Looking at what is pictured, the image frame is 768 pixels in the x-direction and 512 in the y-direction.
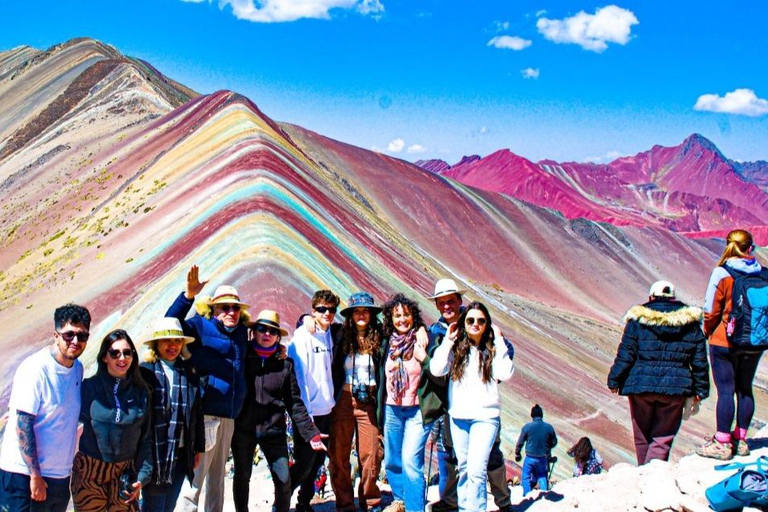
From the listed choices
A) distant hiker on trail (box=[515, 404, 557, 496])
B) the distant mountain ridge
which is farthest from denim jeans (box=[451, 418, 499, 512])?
the distant mountain ridge

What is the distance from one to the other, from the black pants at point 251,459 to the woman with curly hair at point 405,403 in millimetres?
765

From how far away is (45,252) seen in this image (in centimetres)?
1855

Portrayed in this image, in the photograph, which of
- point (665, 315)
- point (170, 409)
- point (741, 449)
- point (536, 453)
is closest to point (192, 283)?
point (170, 409)

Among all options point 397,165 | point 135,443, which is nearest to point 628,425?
point 135,443

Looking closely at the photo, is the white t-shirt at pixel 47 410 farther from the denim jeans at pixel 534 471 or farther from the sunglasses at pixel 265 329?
the denim jeans at pixel 534 471

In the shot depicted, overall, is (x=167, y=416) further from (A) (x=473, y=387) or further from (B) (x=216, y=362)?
(A) (x=473, y=387)

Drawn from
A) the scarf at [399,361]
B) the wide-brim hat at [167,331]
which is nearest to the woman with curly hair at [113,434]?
the wide-brim hat at [167,331]

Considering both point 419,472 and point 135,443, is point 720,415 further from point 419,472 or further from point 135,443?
point 135,443

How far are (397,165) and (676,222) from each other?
4585 cm

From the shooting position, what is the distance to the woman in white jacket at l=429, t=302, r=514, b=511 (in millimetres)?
4828

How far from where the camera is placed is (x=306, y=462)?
541 cm

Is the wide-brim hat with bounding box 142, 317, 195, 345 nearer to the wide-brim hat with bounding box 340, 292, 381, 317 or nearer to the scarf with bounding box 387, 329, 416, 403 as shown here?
the wide-brim hat with bounding box 340, 292, 381, 317

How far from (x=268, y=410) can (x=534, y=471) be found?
10.1 ft

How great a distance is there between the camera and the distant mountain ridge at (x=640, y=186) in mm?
64250
